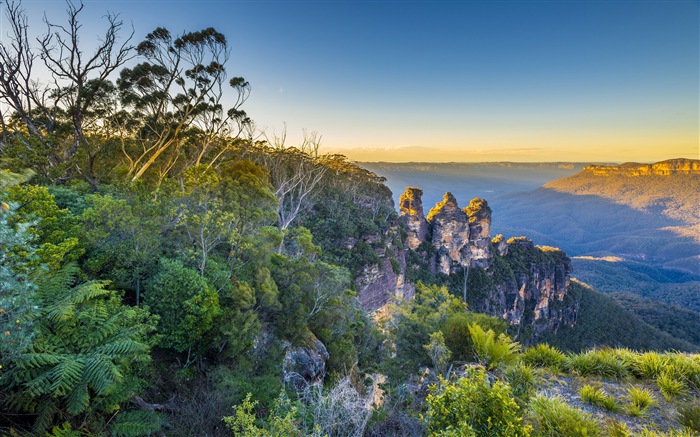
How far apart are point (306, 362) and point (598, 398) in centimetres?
1051

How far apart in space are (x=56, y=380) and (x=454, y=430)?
6095mm

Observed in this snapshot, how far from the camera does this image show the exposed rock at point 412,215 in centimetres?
5744

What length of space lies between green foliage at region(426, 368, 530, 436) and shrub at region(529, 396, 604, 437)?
1.49 meters

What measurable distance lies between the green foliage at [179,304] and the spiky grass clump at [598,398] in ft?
31.5

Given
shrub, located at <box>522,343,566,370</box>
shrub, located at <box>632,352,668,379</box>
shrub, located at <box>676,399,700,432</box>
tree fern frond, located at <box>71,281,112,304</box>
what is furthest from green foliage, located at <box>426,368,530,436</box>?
tree fern frond, located at <box>71,281,112,304</box>

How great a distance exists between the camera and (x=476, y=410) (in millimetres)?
3748

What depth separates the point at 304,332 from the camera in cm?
1430

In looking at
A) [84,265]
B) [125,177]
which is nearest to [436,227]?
[125,177]

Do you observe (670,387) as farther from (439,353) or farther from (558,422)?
(439,353)


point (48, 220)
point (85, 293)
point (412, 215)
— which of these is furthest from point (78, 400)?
point (412, 215)

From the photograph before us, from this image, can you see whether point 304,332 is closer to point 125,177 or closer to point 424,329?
point 424,329

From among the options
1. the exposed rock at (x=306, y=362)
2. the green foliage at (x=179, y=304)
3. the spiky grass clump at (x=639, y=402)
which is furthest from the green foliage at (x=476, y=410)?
the exposed rock at (x=306, y=362)

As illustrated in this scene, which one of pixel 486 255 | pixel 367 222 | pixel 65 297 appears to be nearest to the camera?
pixel 65 297

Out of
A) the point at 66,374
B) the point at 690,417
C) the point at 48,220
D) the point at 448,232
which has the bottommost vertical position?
the point at 448,232
